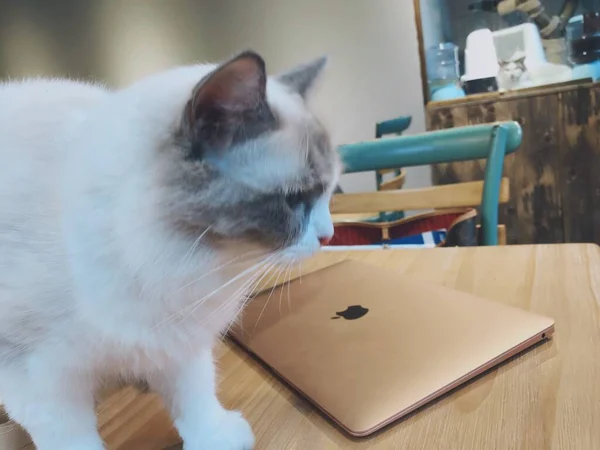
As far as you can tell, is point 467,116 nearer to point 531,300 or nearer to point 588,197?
point 588,197

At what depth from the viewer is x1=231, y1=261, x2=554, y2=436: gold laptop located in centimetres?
48

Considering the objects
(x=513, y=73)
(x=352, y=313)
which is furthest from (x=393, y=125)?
(x=352, y=313)

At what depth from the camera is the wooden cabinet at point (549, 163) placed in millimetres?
2018

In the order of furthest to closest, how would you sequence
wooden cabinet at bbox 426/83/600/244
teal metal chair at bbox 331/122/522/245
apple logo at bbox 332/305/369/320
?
wooden cabinet at bbox 426/83/600/244 → teal metal chair at bbox 331/122/522/245 → apple logo at bbox 332/305/369/320

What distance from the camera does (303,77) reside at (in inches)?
22.4

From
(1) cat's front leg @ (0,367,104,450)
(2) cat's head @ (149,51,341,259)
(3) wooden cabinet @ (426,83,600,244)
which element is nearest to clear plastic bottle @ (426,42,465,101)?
(3) wooden cabinet @ (426,83,600,244)

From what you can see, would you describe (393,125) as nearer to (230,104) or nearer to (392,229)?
(392,229)

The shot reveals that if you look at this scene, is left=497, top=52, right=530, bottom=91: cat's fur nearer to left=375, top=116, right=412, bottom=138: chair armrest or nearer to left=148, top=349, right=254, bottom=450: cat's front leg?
left=375, top=116, right=412, bottom=138: chair armrest

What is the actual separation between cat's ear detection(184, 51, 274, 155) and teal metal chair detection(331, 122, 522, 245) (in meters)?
0.76

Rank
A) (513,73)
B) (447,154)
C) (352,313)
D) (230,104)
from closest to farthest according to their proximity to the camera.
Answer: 1. (230,104)
2. (352,313)
3. (447,154)
4. (513,73)

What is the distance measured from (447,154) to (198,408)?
0.86 meters

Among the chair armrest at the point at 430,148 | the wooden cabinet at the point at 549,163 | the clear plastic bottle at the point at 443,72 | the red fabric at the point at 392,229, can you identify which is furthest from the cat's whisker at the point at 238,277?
the clear plastic bottle at the point at 443,72

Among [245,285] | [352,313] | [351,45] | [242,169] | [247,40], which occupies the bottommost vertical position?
[352,313]

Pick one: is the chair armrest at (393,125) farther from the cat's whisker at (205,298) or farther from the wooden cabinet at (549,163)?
the cat's whisker at (205,298)
